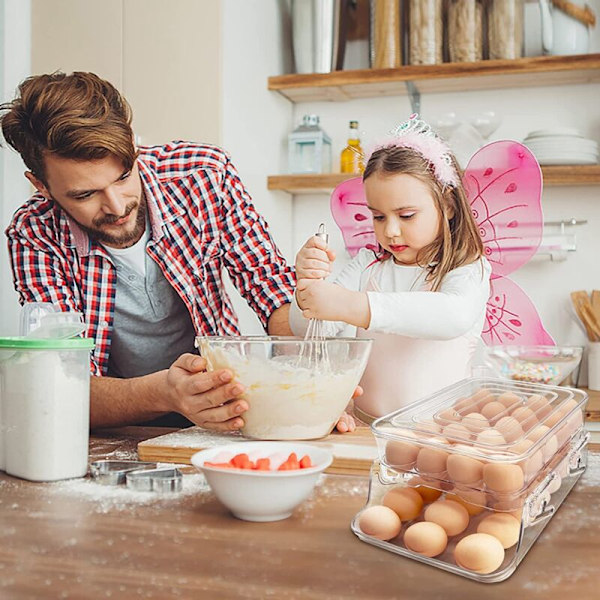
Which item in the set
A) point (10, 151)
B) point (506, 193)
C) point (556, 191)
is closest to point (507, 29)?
point (556, 191)

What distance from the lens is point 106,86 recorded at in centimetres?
150

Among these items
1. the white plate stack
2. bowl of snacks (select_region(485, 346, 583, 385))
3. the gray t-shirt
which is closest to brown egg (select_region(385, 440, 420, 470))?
the gray t-shirt

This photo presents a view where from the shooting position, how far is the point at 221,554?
27.0 inches

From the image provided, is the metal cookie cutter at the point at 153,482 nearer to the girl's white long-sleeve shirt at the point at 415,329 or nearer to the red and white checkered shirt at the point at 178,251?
the girl's white long-sleeve shirt at the point at 415,329

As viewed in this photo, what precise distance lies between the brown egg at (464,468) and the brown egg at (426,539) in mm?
51

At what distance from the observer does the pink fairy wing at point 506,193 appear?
1.63 metres

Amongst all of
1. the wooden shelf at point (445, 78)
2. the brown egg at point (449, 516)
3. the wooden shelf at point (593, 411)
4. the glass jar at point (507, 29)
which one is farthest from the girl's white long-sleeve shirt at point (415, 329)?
the glass jar at point (507, 29)

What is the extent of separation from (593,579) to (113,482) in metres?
0.57

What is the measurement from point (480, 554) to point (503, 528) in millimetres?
45

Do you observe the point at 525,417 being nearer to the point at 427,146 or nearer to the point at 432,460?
the point at 432,460

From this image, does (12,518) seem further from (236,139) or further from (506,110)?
(506,110)

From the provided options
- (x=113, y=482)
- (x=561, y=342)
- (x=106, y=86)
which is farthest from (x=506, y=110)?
(x=113, y=482)

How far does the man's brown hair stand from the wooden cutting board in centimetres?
57

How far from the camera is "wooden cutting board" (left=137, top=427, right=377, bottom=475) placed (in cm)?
100
